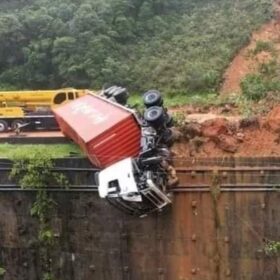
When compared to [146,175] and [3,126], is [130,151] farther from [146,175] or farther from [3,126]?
[3,126]

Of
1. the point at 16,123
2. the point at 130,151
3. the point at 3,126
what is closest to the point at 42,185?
the point at 130,151

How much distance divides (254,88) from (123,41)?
11.3m

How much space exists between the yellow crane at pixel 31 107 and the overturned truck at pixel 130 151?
477cm

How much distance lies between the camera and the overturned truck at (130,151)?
13539mm

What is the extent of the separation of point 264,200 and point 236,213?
0.68 meters

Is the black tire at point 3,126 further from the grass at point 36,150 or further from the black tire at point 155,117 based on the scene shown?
the black tire at point 155,117

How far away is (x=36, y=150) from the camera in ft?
52.9

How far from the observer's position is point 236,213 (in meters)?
14.2

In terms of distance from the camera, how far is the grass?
A: 1588 cm

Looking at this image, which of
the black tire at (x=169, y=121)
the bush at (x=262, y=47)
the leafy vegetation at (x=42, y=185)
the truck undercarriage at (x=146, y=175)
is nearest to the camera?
the truck undercarriage at (x=146, y=175)

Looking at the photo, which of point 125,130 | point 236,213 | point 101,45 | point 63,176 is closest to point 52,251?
point 63,176

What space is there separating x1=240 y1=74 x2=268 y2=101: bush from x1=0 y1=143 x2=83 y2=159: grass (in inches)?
227

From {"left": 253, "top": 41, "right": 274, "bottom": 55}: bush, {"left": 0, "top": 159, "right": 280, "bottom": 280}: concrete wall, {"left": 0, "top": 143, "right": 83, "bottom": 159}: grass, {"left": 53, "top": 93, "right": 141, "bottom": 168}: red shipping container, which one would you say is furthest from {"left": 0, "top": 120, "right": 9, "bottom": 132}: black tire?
{"left": 253, "top": 41, "right": 274, "bottom": 55}: bush

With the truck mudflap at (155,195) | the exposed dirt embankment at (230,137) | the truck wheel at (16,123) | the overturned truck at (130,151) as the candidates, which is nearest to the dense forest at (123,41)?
the truck wheel at (16,123)
